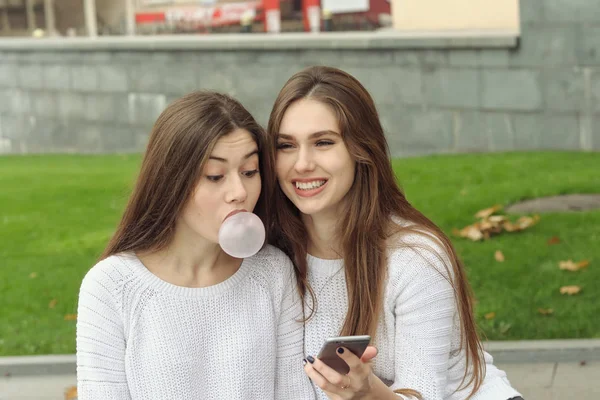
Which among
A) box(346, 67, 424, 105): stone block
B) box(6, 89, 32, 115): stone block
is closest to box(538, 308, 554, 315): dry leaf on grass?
box(346, 67, 424, 105): stone block

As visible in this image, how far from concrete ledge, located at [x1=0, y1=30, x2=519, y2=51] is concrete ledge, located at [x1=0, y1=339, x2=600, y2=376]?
6.38m

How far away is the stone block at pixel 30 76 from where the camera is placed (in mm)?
16641

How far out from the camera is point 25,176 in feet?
39.3

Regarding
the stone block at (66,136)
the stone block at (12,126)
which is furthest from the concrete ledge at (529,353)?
the stone block at (12,126)

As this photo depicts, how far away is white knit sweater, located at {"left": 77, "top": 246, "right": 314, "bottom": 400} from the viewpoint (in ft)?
9.91

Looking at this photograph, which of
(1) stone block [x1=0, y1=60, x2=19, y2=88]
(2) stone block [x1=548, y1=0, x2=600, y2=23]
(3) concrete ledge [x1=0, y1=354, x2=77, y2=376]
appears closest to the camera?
(3) concrete ledge [x1=0, y1=354, x2=77, y2=376]

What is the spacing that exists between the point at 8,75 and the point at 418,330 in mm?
15158

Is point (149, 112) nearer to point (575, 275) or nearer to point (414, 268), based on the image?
point (575, 275)

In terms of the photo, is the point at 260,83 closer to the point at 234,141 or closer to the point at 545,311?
the point at 545,311

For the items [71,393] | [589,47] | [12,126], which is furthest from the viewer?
[12,126]

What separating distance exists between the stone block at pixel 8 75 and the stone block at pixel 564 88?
9563 millimetres

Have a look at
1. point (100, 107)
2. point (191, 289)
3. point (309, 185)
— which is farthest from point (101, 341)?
point (100, 107)

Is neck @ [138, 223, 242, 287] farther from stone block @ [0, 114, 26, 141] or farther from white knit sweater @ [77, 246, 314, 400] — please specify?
stone block @ [0, 114, 26, 141]

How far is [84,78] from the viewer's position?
15906 millimetres
